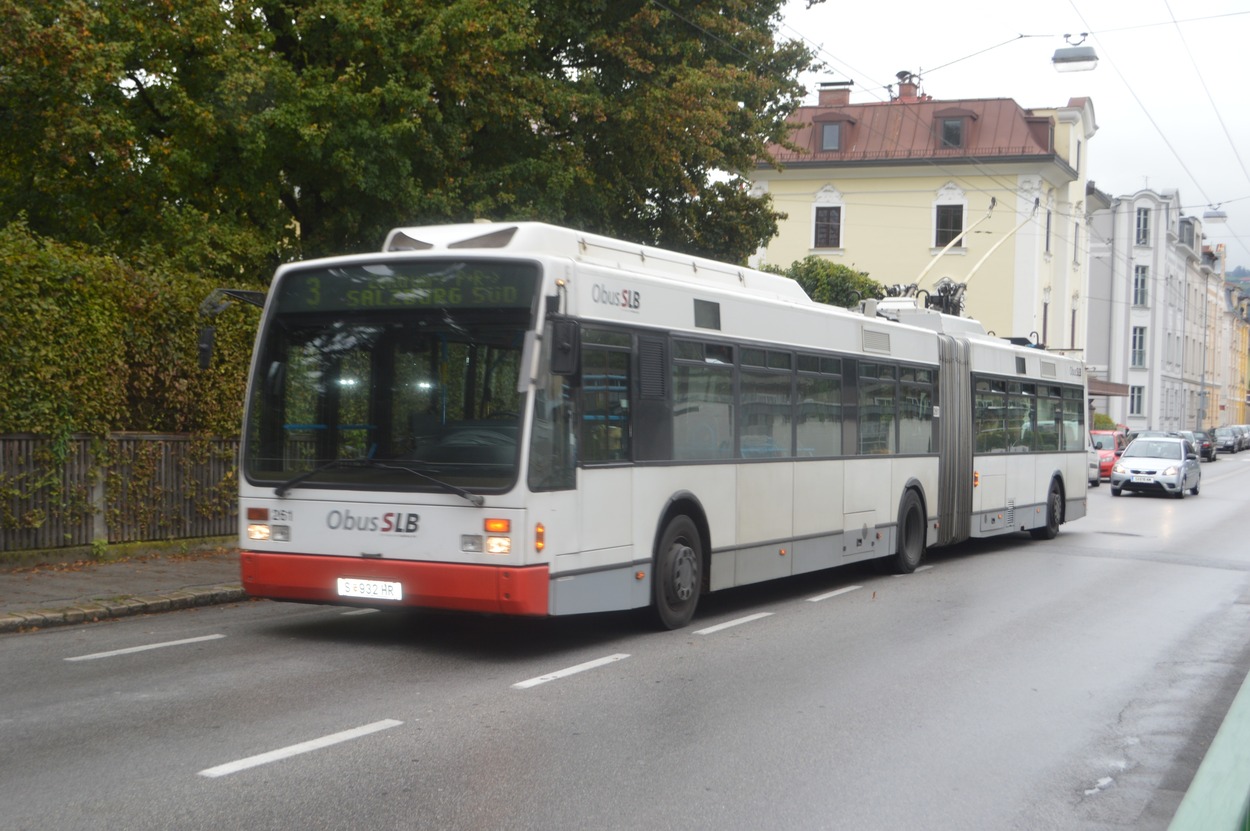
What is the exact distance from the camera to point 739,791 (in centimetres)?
620

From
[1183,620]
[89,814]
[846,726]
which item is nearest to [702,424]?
Result: [846,726]

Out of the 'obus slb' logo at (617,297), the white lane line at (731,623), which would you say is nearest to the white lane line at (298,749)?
the 'obus slb' logo at (617,297)

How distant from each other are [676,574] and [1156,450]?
3077 cm

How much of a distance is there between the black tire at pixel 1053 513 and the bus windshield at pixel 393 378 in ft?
47.0

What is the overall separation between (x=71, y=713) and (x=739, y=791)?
3744mm

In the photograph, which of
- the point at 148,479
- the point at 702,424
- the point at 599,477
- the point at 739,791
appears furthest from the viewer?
the point at 148,479

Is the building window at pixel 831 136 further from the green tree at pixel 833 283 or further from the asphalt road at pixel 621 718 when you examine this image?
the asphalt road at pixel 621 718

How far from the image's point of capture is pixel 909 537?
16422mm

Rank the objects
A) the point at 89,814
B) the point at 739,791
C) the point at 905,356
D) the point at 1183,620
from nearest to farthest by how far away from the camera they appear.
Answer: the point at 89,814, the point at 739,791, the point at 1183,620, the point at 905,356

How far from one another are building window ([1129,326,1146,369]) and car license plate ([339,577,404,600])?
3166 inches

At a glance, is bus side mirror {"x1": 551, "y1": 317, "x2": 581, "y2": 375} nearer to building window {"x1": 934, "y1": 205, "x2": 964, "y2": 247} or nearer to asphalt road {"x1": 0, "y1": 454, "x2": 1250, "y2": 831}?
asphalt road {"x1": 0, "y1": 454, "x2": 1250, "y2": 831}

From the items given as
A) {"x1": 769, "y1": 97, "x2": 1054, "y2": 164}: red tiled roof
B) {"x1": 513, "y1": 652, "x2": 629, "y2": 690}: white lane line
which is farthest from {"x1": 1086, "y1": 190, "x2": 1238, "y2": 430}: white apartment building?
{"x1": 513, "y1": 652, "x2": 629, "y2": 690}: white lane line

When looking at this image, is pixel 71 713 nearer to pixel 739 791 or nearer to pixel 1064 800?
pixel 739 791

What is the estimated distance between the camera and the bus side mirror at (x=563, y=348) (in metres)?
9.15
